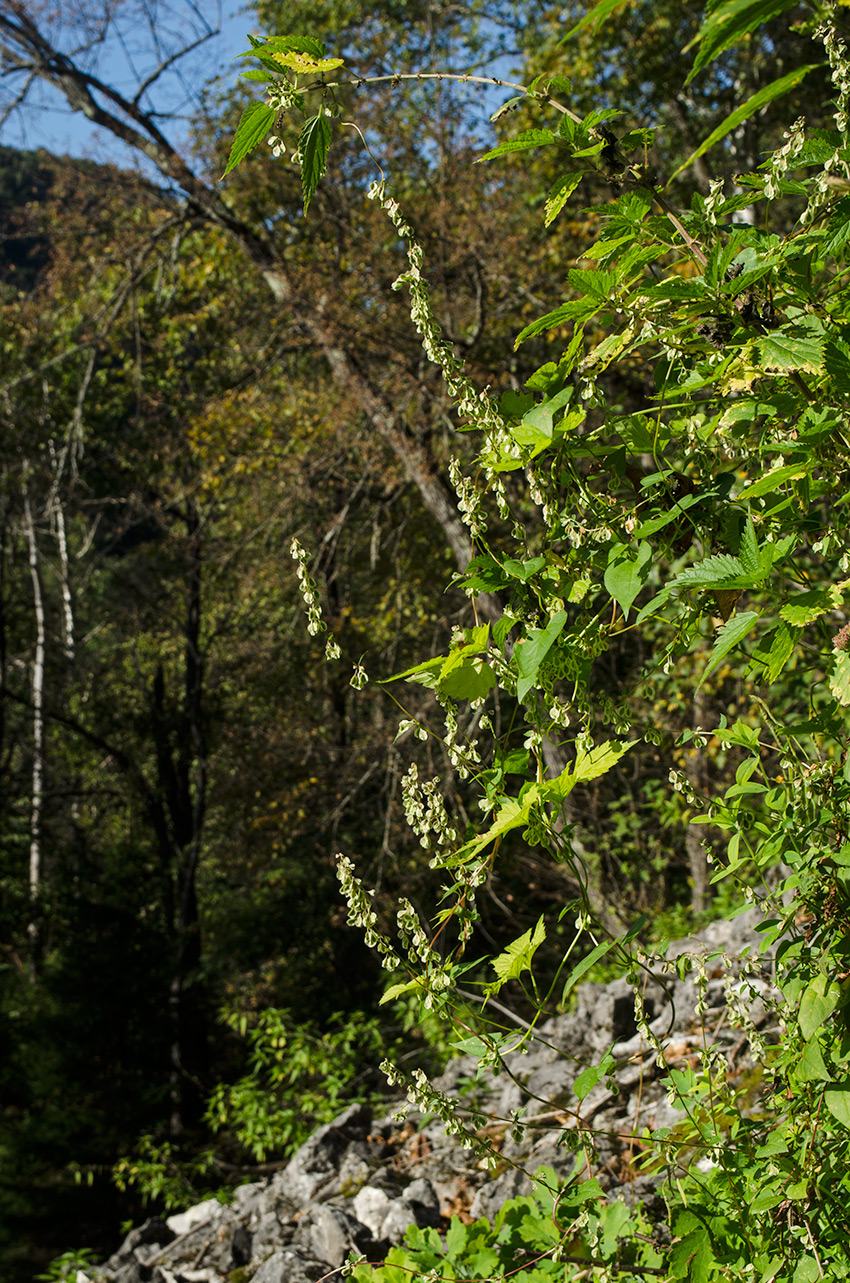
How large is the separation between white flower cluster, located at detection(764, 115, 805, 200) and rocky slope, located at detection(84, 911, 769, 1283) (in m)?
2.15

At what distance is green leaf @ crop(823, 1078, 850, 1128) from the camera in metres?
1.19

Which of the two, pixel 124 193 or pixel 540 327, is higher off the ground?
pixel 124 193

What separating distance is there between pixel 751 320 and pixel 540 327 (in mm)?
266

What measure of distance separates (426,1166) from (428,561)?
19.6ft

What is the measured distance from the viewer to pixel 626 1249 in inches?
72.9

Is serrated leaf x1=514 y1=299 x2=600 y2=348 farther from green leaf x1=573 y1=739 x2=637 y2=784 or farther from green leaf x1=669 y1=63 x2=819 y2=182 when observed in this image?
green leaf x1=573 y1=739 x2=637 y2=784

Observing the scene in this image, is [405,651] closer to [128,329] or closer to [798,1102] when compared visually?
[128,329]

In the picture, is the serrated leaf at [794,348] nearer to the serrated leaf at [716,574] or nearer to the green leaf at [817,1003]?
the serrated leaf at [716,574]

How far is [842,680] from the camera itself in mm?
1105

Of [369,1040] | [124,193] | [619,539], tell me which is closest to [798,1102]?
[619,539]

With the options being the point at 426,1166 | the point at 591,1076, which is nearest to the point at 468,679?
the point at 591,1076

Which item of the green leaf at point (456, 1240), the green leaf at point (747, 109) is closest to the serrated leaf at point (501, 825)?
the green leaf at point (747, 109)

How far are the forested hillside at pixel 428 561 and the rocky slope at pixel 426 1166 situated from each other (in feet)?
1.68

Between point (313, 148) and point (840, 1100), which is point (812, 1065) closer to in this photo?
point (840, 1100)
